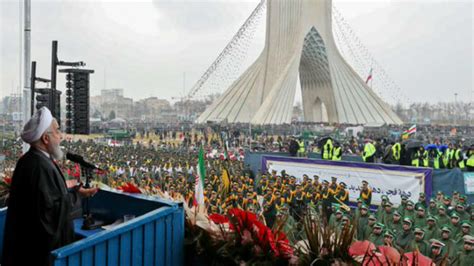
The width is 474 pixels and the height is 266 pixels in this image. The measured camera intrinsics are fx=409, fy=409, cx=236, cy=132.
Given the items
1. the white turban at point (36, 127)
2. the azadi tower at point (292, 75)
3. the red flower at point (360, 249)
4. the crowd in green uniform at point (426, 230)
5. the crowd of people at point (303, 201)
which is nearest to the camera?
the red flower at point (360, 249)

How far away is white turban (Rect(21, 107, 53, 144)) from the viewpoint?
2.53 meters

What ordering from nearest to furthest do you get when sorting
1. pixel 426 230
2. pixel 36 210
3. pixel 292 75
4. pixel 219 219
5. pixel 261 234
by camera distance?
pixel 36 210, pixel 261 234, pixel 219 219, pixel 426 230, pixel 292 75

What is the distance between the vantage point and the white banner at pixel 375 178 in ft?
32.4

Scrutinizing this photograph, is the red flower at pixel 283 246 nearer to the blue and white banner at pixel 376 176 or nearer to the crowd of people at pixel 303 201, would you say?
the crowd of people at pixel 303 201

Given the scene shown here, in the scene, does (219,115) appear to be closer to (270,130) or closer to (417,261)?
(270,130)

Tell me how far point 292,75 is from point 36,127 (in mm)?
40354

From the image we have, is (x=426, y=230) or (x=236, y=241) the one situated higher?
(x=236, y=241)

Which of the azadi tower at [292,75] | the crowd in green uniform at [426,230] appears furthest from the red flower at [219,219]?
the azadi tower at [292,75]

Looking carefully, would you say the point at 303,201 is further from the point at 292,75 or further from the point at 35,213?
the point at 292,75

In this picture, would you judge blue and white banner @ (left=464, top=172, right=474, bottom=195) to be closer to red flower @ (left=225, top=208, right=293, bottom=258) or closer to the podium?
red flower @ (left=225, top=208, right=293, bottom=258)

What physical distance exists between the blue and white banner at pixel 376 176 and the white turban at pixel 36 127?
9.14 meters

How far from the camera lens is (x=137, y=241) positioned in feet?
8.86

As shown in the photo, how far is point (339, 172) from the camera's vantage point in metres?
11.1

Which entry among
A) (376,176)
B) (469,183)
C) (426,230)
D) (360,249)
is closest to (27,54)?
(360,249)
